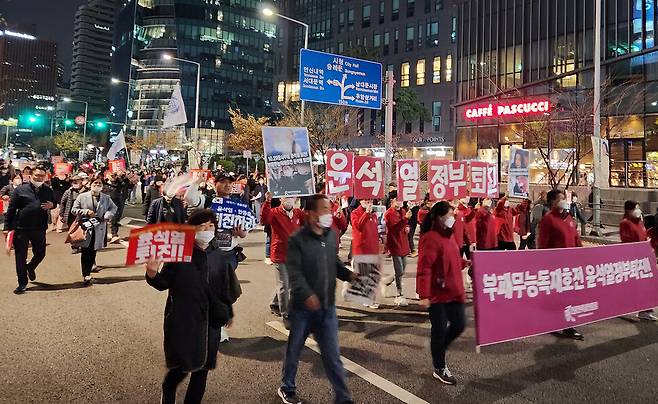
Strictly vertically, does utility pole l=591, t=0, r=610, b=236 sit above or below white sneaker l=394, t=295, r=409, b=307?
above

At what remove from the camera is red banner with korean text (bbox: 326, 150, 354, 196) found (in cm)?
824

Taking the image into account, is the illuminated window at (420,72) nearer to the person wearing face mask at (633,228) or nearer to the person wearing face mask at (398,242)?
the person wearing face mask at (633,228)

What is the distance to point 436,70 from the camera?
48719mm

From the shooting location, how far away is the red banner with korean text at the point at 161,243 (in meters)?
3.43

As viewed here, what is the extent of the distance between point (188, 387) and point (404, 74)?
51.8 metres

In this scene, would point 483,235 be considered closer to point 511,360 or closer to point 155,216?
point 511,360

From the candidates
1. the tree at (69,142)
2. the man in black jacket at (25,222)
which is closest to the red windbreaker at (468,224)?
the man in black jacket at (25,222)

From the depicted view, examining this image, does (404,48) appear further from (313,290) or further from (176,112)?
(313,290)

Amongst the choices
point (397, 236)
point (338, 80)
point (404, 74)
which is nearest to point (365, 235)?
point (397, 236)

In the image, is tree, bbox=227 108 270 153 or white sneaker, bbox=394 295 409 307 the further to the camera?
tree, bbox=227 108 270 153

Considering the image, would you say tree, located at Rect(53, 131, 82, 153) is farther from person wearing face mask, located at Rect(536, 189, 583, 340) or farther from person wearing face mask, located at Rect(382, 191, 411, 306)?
person wearing face mask, located at Rect(536, 189, 583, 340)

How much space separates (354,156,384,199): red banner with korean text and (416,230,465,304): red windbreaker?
10.7 feet

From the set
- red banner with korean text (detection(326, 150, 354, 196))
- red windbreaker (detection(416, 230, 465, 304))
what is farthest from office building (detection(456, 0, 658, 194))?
red windbreaker (detection(416, 230, 465, 304))

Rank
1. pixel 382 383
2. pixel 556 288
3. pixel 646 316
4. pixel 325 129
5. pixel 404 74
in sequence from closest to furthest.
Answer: pixel 382 383, pixel 556 288, pixel 646 316, pixel 325 129, pixel 404 74
